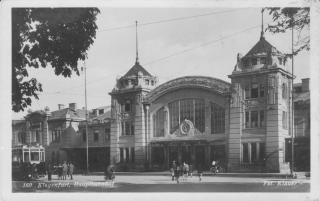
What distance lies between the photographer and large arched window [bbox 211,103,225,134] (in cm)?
3061

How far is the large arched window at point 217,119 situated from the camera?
100 feet

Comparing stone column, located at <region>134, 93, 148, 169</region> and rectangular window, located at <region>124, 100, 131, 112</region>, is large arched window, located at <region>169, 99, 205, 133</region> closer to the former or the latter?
stone column, located at <region>134, 93, 148, 169</region>

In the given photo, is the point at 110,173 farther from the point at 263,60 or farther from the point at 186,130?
the point at 263,60

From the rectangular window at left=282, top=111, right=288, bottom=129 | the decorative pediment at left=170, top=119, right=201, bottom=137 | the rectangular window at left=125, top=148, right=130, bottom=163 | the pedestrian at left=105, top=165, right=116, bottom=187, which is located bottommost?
the rectangular window at left=125, top=148, right=130, bottom=163

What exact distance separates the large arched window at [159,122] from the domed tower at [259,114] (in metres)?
5.56

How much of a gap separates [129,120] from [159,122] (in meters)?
2.77

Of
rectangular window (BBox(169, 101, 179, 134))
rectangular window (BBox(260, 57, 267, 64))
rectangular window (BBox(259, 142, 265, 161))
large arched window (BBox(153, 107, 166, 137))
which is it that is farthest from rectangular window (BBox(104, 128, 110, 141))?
rectangular window (BBox(260, 57, 267, 64))

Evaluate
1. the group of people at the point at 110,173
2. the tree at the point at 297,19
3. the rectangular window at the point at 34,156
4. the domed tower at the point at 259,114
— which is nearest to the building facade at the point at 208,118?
the domed tower at the point at 259,114

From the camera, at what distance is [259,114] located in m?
29.2

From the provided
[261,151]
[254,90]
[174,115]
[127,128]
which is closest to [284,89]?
[254,90]

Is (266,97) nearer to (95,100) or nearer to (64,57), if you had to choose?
(95,100)

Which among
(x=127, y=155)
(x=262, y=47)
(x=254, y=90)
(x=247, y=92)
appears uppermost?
(x=262, y=47)

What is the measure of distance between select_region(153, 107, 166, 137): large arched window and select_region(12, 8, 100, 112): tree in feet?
66.7
